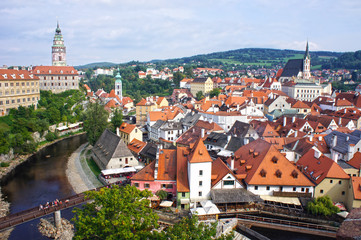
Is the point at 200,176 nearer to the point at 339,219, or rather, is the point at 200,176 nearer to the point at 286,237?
the point at 286,237

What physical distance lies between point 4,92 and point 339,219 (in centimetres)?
7016

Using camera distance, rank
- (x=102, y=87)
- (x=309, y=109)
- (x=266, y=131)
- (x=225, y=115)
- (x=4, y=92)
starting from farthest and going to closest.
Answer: (x=102, y=87)
(x=309, y=109)
(x=4, y=92)
(x=225, y=115)
(x=266, y=131)

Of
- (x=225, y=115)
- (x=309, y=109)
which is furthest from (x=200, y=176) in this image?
(x=309, y=109)

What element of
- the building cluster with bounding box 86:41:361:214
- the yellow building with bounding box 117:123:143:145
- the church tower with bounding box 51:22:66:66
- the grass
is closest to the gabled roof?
the building cluster with bounding box 86:41:361:214

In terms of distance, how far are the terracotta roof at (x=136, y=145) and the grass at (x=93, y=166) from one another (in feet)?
21.3

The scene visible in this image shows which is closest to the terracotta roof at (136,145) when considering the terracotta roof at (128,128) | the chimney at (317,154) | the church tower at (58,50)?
the terracotta roof at (128,128)

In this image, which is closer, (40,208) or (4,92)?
(40,208)

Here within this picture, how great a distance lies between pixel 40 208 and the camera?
101ft

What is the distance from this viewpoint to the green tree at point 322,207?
3020 cm

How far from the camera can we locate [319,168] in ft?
113

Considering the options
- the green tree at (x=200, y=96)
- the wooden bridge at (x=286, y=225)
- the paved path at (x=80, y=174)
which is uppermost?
the green tree at (x=200, y=96)

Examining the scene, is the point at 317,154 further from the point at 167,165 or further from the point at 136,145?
the point at 136,145

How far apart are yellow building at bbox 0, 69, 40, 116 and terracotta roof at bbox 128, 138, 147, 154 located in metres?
35.3

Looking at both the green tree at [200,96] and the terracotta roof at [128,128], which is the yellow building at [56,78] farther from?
the terracotta roof at [128,128]
